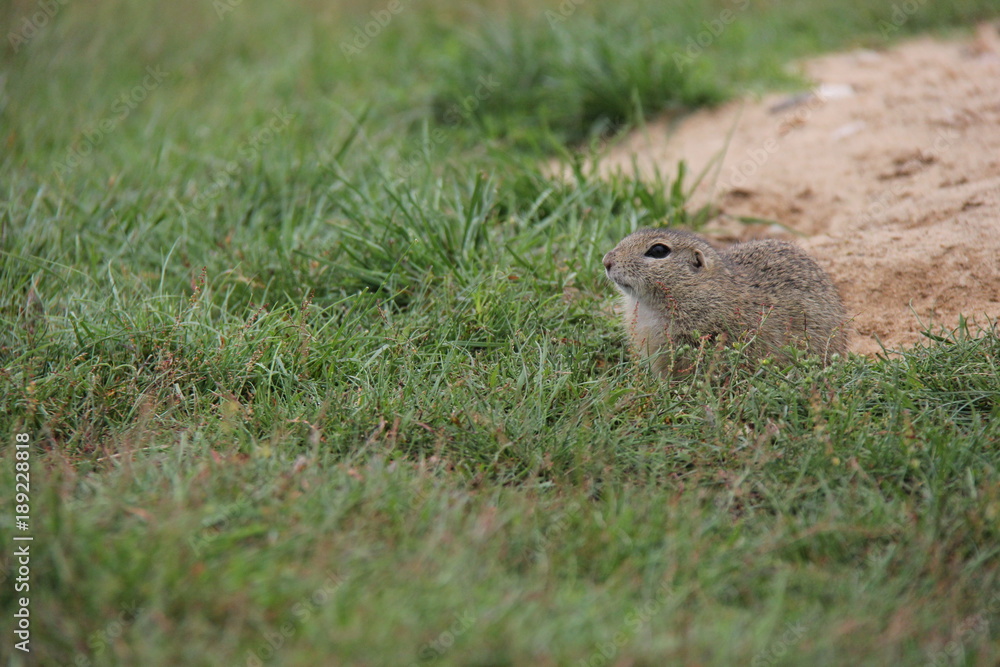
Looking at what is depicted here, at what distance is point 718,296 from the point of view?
13.9ft

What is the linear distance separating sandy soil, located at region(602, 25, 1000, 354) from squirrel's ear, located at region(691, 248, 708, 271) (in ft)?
2.92

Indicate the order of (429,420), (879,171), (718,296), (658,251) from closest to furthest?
(429,420) < (718,296) < (658,251) < (879,171)

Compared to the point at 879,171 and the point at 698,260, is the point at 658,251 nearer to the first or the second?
the point at 698,260

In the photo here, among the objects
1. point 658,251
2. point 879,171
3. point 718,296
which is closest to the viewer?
point 718,296

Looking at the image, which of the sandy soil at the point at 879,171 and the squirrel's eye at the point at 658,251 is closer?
the squirrel's eye at the point at 658,251

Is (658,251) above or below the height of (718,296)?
above

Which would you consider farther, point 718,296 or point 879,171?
point 879,171

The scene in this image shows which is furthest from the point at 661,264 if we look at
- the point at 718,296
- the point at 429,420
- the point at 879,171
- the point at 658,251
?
the point at 879,171

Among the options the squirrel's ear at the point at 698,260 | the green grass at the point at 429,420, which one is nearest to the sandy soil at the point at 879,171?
the green grass at the point at 429,420

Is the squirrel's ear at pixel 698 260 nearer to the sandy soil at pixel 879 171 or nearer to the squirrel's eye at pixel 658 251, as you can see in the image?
the squirrel's eye at pixel 658 251

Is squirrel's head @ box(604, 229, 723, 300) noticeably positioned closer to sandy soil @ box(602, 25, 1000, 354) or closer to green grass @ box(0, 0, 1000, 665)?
green grass @ box(0, 0, 1000, 665)

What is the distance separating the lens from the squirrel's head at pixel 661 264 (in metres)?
4.30

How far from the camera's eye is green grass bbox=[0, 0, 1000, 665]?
2.54 m

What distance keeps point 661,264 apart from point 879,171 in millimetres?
2061
